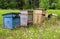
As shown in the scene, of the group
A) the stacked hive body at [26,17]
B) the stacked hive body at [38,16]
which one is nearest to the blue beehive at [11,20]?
the stacked hive body at [26,17]

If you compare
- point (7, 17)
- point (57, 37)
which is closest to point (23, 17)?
point (7, 17)

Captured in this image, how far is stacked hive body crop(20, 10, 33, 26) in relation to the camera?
36.4 feet

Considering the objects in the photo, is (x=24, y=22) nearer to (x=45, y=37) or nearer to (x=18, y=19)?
(x=18, y=19)

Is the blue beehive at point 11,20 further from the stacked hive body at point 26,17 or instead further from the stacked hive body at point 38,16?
the stacked hive body at point 38,16

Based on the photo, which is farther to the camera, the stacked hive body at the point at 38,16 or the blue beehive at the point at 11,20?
the stacked hive body at the point at 38,16

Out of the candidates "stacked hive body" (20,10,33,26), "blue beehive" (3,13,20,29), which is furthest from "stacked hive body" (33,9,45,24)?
"blue beehive" (3,13,20,29)

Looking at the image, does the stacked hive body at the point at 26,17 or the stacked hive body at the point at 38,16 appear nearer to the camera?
the stacked hive body at the point at 26,17

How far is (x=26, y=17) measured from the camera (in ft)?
36.8

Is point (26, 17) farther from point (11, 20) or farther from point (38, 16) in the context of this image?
point (38, 16)

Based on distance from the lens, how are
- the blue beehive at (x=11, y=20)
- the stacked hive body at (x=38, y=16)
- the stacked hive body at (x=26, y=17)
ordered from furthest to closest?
the stacked hive body at (x=38, y=16)
the stacked hive body at (x=26, y=17)
the blue beehive at (x=11, y=20)

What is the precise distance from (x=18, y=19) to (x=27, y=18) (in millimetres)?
708

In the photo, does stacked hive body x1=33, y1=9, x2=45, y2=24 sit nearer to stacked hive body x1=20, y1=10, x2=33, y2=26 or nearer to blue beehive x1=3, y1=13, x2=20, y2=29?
stacked hive body x1=20, y1=10, x2=33, y2=26

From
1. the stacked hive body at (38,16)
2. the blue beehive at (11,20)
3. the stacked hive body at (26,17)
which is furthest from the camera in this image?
the stacked hive body at (38,16)

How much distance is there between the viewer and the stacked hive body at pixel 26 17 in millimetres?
11095
